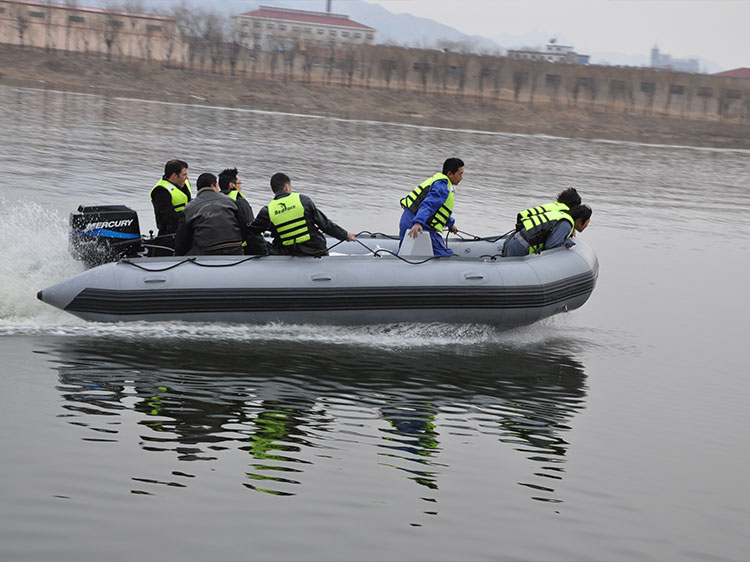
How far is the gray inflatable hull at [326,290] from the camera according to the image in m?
6.75

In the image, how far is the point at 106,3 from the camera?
70.5 metres

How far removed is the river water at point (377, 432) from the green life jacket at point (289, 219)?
0.67 meters

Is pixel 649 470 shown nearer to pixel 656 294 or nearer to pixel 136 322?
pixel 136 322

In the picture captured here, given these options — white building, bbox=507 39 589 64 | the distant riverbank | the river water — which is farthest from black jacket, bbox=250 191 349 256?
white building, bbox=507 39 589 64

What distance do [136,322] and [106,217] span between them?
3.18 feet

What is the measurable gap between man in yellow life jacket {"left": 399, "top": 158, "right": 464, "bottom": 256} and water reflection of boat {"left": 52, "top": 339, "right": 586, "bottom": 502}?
109cm

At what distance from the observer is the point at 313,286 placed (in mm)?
7027

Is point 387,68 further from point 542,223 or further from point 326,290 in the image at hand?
point 326,290

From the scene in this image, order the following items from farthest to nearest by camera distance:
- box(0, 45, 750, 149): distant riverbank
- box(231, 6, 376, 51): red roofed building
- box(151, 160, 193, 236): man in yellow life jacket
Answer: box(231, 6, 376, 51): red roofed building, box(0, 45, 750, 149): distant riverbank, box(151, 160, 193, 236): man in yellow life jacket

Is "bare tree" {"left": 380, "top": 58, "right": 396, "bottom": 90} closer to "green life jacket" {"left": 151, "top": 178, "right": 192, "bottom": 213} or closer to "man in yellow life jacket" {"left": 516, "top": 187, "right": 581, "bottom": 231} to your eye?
"man in yellow life jacket" {"left": 516, "top": 187, "right": 581, "bottom": 231}

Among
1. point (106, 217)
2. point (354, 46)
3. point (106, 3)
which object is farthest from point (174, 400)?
point (106, 3)

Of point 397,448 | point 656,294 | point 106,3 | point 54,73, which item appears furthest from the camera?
point 106,3

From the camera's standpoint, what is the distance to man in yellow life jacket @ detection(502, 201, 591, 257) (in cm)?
791

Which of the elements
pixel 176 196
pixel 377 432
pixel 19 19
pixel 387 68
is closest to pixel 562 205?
pixel 176 196
